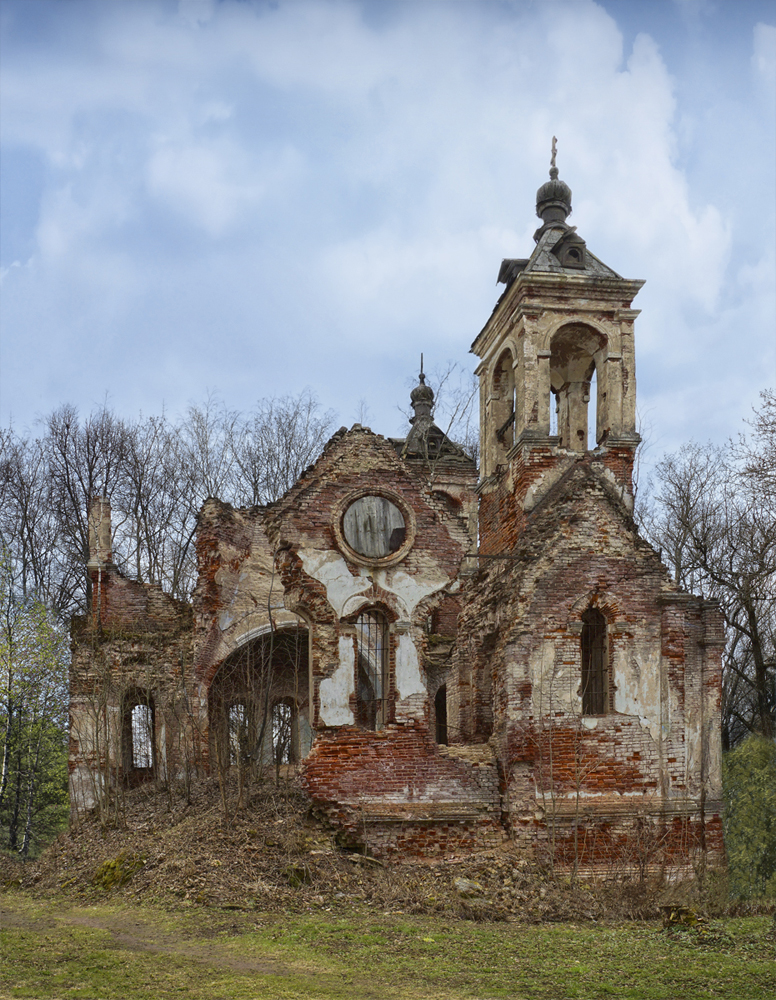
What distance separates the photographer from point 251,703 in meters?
13.9

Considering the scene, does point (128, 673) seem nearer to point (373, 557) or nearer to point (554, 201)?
point (373, 557)

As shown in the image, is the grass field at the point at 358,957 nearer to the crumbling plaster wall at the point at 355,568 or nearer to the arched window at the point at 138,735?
the crumbling plaster wall at the point at 355,568

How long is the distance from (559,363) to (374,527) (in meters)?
5.66

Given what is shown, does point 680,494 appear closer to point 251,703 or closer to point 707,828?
point 707,828

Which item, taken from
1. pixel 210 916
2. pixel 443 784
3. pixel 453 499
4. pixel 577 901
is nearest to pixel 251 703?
pixel 443 784

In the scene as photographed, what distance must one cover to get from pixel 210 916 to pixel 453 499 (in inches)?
609

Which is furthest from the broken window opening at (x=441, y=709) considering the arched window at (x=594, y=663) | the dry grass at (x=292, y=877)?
the dry grass at (x=292, y=877)

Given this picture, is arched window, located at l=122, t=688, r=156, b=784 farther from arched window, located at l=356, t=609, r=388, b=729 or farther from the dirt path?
the dirt path

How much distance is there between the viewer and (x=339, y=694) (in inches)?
550

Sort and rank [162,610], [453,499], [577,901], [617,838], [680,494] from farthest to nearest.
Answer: [680,494], [453,499], [162,610], [617,838], [577,901]

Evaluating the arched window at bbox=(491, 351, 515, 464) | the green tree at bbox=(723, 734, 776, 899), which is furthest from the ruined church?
the green tree at bbox=(723, 734, 776, 899)

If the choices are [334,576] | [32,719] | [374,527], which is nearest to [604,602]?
[374,527]

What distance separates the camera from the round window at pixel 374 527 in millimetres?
14430

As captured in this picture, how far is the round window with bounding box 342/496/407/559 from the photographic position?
14430 mm
